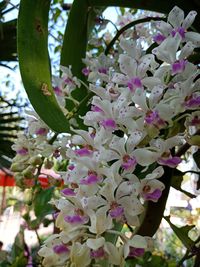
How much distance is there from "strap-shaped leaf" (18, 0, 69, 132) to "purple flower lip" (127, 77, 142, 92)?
98 mm

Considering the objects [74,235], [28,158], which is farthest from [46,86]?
[74,235]

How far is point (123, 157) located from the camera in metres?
0.36

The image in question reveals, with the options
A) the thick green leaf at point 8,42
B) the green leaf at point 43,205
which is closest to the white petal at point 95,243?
the green leaf at point 43,205

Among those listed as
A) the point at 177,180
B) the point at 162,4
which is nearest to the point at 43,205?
the point at 177,180

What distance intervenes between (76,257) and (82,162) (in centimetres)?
7

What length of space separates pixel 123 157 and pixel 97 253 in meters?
0.08

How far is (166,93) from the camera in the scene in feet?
1.28

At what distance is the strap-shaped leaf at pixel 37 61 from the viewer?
1.53 ft

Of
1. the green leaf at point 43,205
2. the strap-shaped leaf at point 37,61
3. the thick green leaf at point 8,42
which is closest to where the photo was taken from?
the strap-shaped leaf at point 37,61

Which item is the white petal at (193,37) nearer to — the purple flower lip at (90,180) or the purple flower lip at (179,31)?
the purple flower lip at (179,31)

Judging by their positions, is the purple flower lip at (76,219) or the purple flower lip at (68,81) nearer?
the purple flower lip at (76,219)

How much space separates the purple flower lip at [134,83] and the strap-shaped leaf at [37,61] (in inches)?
3.8

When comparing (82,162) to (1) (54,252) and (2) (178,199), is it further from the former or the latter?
(2) (178,199)

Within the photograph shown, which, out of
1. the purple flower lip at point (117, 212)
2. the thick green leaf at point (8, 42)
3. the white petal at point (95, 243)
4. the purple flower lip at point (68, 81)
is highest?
the thick green leaf at point (8, 42)
